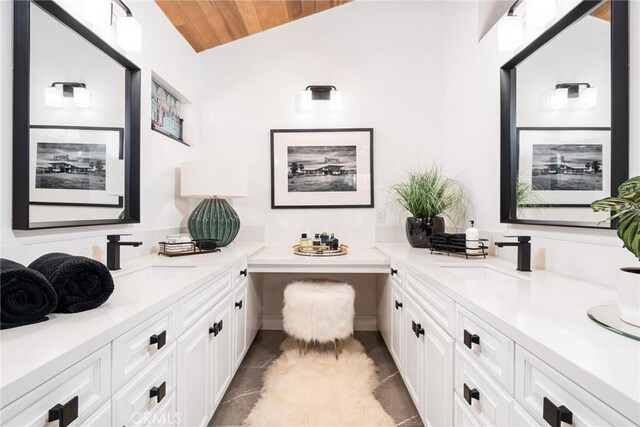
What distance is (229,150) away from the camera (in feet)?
8.99

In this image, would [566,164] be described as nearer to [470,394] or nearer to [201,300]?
[470,394]

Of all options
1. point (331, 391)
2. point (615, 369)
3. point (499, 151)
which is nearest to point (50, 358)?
point (615, 369)

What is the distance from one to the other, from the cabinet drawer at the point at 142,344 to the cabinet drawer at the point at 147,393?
25mm

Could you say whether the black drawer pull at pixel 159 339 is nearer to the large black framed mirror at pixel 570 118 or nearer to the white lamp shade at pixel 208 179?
the white lamp shade at pixel 208 179

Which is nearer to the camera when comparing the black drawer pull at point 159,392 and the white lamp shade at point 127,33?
the black drawer pull at point 159,392

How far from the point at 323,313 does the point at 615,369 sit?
5.51 feet

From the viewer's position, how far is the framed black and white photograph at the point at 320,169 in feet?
8.81

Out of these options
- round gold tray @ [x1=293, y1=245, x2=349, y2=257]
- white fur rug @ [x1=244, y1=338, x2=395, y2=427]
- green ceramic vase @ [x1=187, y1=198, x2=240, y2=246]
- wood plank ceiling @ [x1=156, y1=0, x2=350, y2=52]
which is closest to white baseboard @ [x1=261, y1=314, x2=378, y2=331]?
white fur rug @ [x1=244, y1=338, x2=395, y2=427]

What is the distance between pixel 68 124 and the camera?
1.25m

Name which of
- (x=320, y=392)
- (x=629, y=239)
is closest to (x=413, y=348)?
(x=320, y=392)

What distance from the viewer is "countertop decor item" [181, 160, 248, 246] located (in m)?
2.13

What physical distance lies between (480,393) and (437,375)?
1.14ft

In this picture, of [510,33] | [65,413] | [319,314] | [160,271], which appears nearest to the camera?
[65,413]

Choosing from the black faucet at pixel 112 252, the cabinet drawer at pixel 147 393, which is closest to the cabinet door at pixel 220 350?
the cabinet drawer at pixel 147 393
